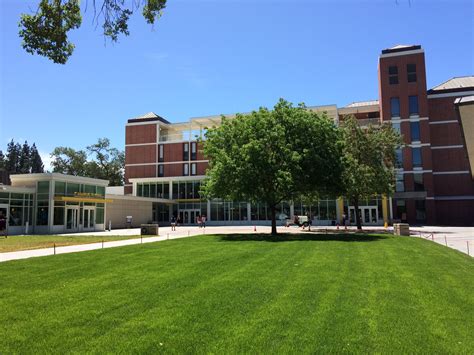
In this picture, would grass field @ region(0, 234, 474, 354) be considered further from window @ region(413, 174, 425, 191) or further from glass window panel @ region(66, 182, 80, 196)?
window @ region(413, 174, 425, 191)

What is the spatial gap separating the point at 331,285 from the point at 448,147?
179ft

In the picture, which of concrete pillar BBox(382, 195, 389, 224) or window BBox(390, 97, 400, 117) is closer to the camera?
concrete pillar BBox(382, 195, 389, 224)

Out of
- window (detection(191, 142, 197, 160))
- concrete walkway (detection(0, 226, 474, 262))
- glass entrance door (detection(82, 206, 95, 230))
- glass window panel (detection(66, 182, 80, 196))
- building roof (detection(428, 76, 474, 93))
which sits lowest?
concrete walkway (detection(0, 226, 474, 262))

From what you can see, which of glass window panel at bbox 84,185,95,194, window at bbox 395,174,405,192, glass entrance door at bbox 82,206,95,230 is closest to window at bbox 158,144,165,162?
glass window panel at bbox 84,185,95,194

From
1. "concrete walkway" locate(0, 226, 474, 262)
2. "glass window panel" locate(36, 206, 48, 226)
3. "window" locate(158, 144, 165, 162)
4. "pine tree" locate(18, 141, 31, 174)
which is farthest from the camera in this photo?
"pine tree" locate(18, 141, 31, 174)

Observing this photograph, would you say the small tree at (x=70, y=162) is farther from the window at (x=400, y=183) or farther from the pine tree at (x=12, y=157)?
the window at (x=400, y=183)

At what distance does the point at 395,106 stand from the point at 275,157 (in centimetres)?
3693

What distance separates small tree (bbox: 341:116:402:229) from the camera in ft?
111

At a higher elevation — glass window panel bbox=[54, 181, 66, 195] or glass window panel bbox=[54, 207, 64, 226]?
glass window panel bbox=[54, 181, 66, 195]

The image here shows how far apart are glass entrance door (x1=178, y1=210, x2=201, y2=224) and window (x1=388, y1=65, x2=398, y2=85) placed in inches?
1400

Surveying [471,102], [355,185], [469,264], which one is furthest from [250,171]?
[471,102]

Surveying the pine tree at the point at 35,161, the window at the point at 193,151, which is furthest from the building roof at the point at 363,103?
the pine tree at the point at 35,161

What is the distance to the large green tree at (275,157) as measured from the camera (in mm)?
26344

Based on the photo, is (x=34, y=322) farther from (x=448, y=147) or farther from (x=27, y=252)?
(x=448, y=147)
